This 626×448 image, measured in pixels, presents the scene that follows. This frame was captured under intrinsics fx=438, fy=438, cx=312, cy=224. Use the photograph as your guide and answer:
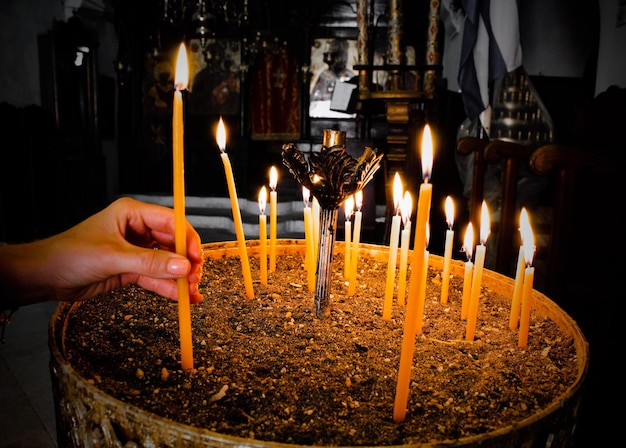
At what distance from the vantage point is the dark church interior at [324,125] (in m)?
2.25

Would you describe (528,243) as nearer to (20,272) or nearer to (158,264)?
(158,264)

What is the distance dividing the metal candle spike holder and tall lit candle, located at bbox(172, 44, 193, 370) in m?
0.35

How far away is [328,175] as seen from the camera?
3.47ft

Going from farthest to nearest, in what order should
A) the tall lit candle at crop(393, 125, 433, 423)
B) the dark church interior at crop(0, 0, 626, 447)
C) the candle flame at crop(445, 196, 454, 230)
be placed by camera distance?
the dark church interior at crop(0, 0, 626, 447) → the candle flame at crop(445, 196, 454, 230) → the tall lit candle at crop(393, 125, 433, 423)

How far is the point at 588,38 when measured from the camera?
228 inches

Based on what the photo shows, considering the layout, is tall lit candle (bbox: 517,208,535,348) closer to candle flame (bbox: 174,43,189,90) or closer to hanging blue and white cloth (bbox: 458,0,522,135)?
candle flame (bbox: 174,43,189,90)

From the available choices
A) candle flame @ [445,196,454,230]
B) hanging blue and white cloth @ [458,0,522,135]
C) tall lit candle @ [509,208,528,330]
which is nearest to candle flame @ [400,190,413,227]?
candle flame @ [445,196,454,230]

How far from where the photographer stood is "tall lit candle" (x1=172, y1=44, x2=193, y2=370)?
27.2 inches

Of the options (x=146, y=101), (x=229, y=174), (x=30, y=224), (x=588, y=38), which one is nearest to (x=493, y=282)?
(x=229, y=174)

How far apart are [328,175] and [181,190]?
427 millimetres

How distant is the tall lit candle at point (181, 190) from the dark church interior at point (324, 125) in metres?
1.65

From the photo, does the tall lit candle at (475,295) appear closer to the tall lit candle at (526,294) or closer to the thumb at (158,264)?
the tall lit candle at (526,294)

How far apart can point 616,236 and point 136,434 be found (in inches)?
90.4

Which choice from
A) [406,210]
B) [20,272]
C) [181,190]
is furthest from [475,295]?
[20,272]
